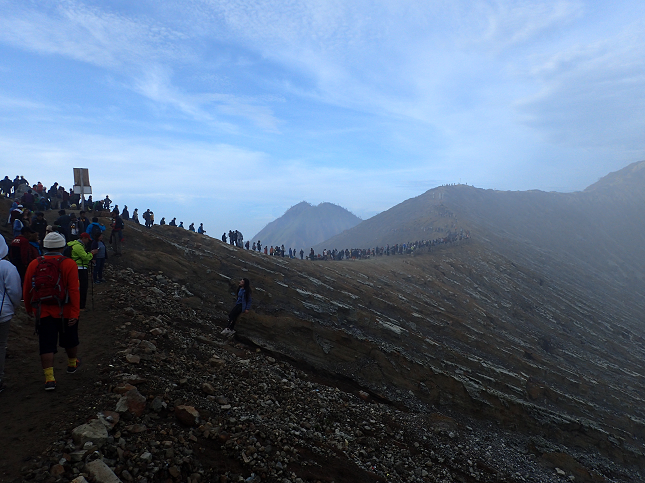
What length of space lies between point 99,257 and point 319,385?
8858 mm

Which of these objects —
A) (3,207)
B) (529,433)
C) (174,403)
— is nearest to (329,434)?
(174,403)

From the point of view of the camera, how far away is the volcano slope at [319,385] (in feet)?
19.2

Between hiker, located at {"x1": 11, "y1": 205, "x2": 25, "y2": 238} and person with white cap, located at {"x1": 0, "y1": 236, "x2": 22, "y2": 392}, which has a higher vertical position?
hiker, located at {"x1": 11, "y1": 205, "x2": 25, "y2": 238}

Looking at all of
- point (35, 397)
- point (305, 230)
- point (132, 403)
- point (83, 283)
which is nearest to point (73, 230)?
point (83, 283)

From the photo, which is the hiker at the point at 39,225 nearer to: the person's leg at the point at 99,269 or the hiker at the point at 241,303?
the person's leg at the point at 99,269

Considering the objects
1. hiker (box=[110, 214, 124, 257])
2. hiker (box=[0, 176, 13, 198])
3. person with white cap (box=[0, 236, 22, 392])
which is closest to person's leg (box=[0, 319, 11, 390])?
person with white cap (box=[0, 236, 22, 392])

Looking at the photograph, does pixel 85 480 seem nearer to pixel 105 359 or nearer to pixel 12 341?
pixel 105 359

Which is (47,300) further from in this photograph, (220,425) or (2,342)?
(220,425)

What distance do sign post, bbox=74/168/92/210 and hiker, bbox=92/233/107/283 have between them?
7734 millimetres

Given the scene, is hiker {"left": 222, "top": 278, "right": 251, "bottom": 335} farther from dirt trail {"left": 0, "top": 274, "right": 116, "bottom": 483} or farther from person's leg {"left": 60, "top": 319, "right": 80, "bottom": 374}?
person's leg {"left": 60, "top": 319, "right": 80, "bottom": 374}

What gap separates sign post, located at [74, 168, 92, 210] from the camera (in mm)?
17734

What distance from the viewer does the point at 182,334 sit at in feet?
34.0

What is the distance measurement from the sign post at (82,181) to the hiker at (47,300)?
14280 mm

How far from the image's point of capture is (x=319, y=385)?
11328mm
